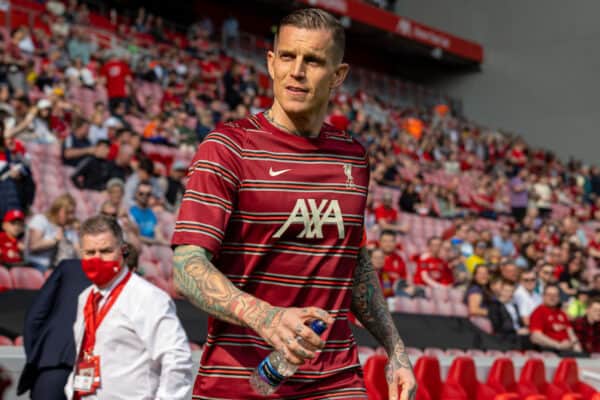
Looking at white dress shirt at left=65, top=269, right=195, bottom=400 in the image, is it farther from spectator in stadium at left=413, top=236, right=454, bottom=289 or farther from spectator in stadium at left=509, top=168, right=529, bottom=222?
spectator in stadium at left=509, top=168, right=529, bottom=222

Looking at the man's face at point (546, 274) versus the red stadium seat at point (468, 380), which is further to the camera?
the man's face at point (546, 274)

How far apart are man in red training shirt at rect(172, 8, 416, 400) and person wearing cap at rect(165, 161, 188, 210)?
242 inches

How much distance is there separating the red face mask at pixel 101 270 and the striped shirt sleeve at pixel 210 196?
4.78 feet

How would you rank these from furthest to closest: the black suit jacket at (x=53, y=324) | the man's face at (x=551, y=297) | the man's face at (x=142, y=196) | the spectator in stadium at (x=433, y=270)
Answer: the spectator in stadium at (x=433, y=270), the man's face at (x=551, y=297), the man's face at (x=142, y=196), the black suit jacket at (x=53, y=324)

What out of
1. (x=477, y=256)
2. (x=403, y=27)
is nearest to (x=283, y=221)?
(x=477, y=256)

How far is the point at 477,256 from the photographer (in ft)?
31.4

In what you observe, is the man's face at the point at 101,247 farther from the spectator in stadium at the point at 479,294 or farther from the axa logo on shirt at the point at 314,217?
the spectator in stadium at the point at 479,294

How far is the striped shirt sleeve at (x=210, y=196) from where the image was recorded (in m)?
1.54

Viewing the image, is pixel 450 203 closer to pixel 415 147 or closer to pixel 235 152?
pixel 415 147

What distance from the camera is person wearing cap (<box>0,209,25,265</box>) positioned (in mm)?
5059

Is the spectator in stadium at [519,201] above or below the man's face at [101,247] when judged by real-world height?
below

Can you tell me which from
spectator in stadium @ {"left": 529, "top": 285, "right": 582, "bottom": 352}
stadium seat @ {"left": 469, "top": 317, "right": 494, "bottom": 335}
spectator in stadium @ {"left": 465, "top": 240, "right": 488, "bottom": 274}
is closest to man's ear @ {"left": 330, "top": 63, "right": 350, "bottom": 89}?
stadium seat @ {"left": 469, "top": 317, "right": 494, "bottom": 335}

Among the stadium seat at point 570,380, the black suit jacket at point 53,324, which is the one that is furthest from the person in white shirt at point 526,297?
the black suit jacket at point 53,324

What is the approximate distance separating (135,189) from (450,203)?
7.06 metres
